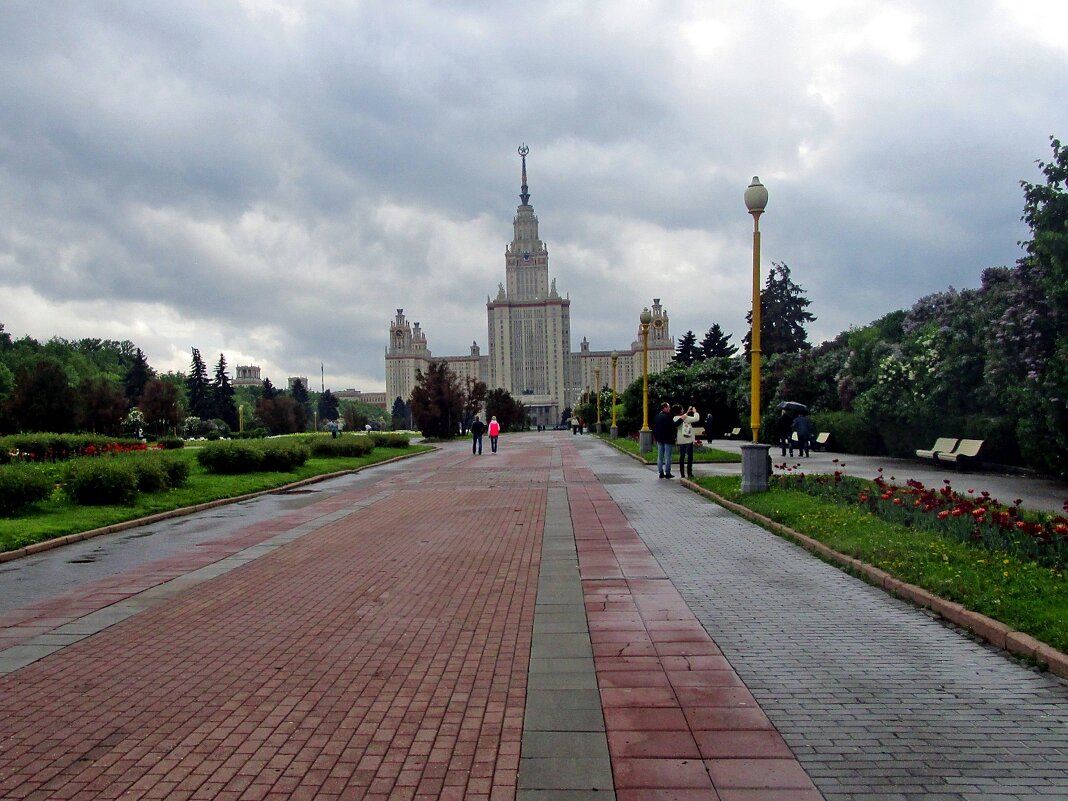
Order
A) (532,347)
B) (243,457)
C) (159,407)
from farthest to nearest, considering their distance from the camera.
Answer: (532,347)
(159,407)
(243,457)

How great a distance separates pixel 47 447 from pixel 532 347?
152m

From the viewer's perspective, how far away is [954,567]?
24.0 ft

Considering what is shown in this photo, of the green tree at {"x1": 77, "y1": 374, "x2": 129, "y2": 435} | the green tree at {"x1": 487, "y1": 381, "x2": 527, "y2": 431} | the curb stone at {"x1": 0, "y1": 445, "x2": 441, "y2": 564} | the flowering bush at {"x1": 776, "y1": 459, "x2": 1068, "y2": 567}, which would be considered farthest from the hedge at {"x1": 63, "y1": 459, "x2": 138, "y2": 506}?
the green tree at {"x1": 487, "y1": 381, "x2": 527, "y2": 431}

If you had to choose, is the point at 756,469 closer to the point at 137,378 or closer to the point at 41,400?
the point at 41,400

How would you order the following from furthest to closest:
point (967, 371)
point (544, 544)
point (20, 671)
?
point (967, 371) → point (544, 544) → point (20, 671)

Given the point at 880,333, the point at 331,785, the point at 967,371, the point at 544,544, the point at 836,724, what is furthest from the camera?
the point at 880,333

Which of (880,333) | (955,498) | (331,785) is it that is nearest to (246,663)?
(331,785)

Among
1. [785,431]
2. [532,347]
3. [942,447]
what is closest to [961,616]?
[942,447]

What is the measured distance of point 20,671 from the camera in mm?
5430

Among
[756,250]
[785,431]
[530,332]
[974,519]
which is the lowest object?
[974,519]

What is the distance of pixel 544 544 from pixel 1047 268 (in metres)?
11.0

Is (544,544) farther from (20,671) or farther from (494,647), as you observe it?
(20,671)

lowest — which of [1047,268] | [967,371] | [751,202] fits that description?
[967,371]

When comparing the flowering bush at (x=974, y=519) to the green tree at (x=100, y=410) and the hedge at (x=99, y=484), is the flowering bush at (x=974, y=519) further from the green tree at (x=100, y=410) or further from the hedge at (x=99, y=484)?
the green tree at (x=100, y=410)
